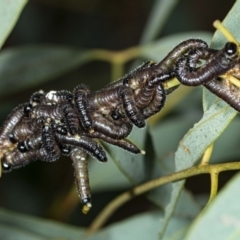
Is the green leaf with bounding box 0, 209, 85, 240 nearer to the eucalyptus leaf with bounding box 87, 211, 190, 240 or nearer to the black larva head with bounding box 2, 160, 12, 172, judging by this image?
the eucalyptus leaf with bounding box 87, 211, 190, 240

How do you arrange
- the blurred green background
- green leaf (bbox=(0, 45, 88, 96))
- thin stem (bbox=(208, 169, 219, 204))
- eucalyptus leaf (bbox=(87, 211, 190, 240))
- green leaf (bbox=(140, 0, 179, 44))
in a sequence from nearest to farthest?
1. thin stem (bbox=(208, 169, 219, 204))
2. eucalyptus leaf (bbox=(87, 211, 190, 240))
3. green leaf (bbox=(0, 45, 88, 96))
4. green leaf (bbox=(140, 0, 179, 44))
5. the blurred green background

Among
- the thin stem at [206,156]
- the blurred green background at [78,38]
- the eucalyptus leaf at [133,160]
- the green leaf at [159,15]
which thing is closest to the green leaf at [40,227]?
the eucalyptus leaf at [133,160]

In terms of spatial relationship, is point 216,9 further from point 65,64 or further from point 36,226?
point 36,226

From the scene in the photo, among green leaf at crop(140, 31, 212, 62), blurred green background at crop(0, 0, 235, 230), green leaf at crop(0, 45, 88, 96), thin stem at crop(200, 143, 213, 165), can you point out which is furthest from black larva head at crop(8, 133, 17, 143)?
blurred green background at crop(0, 0, 235, 230)

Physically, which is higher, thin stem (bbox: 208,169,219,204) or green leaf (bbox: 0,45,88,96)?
green leaf (bbox: 0,45,88,96)

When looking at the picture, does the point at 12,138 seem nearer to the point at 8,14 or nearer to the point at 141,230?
the point at 8,14

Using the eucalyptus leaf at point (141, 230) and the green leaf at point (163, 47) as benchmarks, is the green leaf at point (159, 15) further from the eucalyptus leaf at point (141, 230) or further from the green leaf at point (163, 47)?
the eucalyptus leaf at point (141, 230)

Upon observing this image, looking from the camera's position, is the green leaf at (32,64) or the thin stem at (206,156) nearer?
the thin stem at (206,156)
